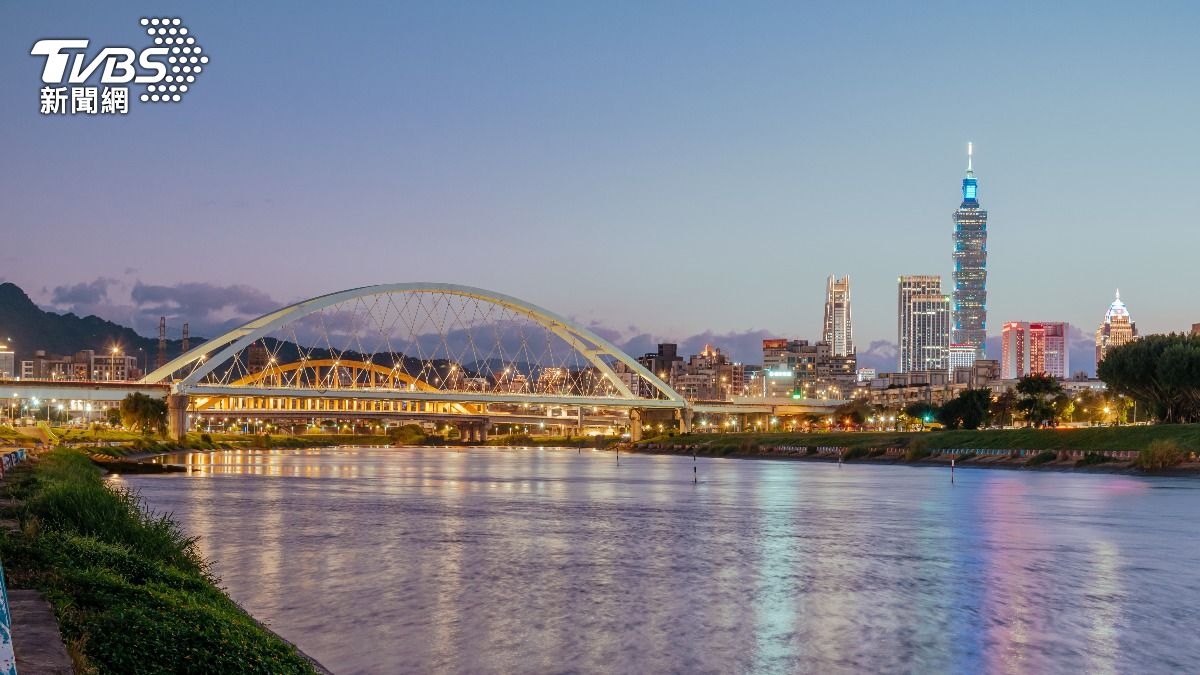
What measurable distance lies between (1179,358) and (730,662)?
77.2 m

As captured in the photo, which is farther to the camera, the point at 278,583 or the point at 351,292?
the point at 351,292

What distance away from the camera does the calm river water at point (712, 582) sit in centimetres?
1494

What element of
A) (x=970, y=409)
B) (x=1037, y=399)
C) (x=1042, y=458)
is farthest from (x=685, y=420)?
(x=1042, y=458)

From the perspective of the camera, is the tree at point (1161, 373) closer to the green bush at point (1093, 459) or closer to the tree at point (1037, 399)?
the green bush at point (1093, 459)

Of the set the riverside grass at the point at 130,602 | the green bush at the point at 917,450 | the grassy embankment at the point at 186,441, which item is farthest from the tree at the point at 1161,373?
the riverside grass at the point at 130,602

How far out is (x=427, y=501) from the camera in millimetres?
45000

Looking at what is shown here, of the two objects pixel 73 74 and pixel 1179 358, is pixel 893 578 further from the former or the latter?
pixel 1179 358

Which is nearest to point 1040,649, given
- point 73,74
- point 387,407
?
point 73,74

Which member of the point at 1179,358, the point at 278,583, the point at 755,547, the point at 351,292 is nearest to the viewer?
the point at 278,583

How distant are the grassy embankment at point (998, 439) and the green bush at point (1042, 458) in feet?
3.62

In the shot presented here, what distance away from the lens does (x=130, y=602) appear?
10.3 meters

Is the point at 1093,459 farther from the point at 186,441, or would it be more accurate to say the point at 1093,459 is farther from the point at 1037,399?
the point at 186,441

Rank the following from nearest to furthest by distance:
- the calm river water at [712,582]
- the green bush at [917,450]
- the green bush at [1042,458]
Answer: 1. the calm river water at [712,582]
2. the green bush at [1042,458]
3. the green bush at [917,450]

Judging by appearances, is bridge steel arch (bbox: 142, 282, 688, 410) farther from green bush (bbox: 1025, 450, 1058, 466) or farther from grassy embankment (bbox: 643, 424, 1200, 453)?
green bush (bbox: 1025, 450, 1058, 466)
